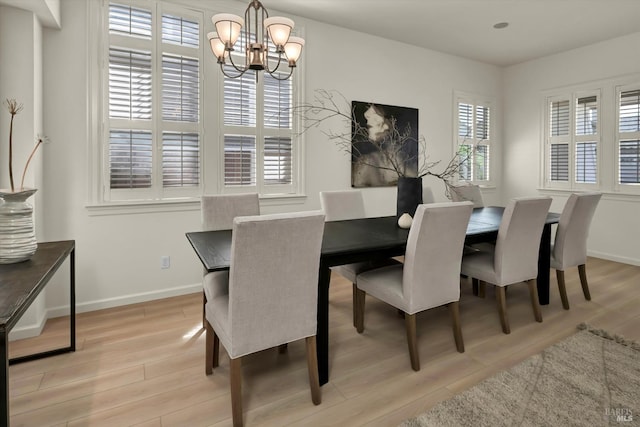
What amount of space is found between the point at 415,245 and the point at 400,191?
0.80 meters

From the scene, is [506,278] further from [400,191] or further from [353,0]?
[353,0]

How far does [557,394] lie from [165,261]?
3.12 metres

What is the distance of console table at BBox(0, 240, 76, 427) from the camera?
43.1 inches

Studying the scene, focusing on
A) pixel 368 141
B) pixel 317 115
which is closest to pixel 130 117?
pixel 317 115

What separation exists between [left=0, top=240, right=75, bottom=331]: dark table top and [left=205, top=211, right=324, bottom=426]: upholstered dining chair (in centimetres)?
75

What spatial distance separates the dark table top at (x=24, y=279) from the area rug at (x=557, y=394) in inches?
64.7

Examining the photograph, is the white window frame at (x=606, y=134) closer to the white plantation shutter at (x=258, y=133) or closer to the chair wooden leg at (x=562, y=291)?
the chair wooden leg at (x=562, y=291)

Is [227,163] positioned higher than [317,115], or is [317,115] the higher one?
[317,115]

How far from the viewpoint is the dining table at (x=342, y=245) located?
1972 millimetres

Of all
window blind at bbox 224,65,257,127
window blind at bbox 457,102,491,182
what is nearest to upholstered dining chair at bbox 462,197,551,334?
window blind at bbox 224,65,257,127

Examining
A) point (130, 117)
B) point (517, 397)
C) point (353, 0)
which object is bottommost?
point (517, 397)

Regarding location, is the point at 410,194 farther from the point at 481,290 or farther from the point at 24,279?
the point at 24,279

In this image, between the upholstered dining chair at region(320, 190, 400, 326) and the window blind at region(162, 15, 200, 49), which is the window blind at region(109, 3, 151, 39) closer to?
the window blind at region(162, 15, 200, 49)

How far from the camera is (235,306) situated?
1.62 meters
